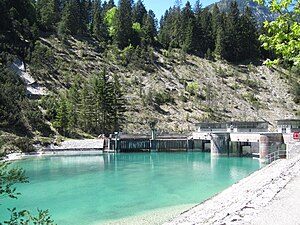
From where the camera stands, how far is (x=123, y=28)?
3816 inches

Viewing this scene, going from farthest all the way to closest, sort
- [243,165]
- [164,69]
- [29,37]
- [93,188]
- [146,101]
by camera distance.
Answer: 1. [164,69]
2. [29,37]
3. [146,101]
4. [243,165]
5. [93,188]

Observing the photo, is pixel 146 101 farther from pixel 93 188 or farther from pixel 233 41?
pixel 93 188

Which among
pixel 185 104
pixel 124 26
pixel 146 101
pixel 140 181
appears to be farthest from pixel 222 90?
pixel 140 181

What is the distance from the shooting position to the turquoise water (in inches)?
794

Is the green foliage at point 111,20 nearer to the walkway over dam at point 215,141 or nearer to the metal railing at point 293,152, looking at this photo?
the walkway over dam at point 215,141

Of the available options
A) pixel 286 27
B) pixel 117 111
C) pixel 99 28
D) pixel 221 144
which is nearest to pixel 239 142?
pixel 221 144

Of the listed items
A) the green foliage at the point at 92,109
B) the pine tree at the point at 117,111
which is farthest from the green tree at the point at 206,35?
the green foliage at the point at 92,109

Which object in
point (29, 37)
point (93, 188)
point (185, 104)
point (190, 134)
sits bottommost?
point (93, 188)

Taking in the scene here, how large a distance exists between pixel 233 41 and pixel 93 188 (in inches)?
3222

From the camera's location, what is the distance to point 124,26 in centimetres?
9731

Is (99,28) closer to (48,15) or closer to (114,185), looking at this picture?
(48,15)

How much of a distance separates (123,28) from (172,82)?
25.4 meters

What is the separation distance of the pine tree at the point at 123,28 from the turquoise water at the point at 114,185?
A: 58.4 m

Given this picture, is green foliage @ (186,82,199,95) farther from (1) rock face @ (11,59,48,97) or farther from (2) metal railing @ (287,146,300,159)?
(2) metal railing @ (287,146,300,159)
